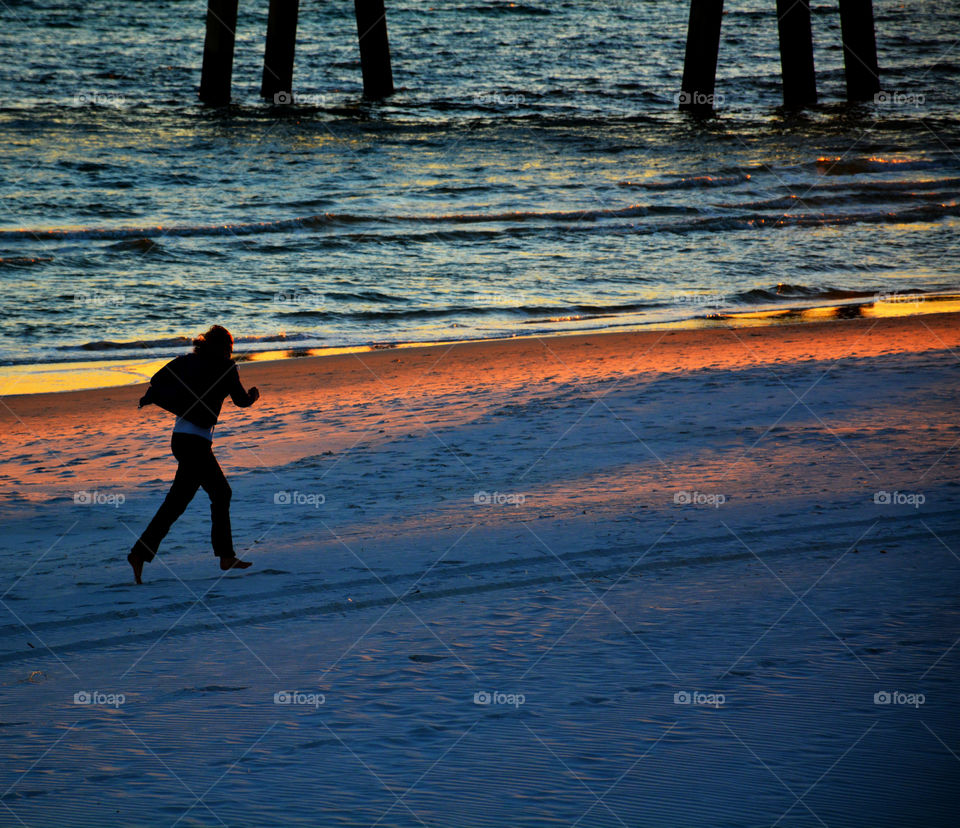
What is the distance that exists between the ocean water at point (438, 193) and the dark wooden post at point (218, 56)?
0.40 metres

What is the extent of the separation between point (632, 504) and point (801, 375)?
341cm

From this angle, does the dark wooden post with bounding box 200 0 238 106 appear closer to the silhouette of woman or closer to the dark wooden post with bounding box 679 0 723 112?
the dark wooden post with bounding box 679 0 723 112

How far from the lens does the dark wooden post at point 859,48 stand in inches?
930

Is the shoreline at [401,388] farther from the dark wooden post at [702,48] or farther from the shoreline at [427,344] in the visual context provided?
the dark wooden post at [702,48]

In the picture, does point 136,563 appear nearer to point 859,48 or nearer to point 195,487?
point 195,487

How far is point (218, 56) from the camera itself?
23953mm

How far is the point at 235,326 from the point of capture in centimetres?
1206

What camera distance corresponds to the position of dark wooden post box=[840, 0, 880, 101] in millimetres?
23609

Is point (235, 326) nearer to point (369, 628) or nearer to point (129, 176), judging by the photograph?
point (369, 628)

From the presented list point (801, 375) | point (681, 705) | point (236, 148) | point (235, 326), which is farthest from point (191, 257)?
point (681, 705)

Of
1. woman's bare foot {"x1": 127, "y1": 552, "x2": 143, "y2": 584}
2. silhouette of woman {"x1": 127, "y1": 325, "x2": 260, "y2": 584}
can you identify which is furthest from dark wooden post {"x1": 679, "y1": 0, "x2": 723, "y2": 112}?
woman's bare foot {"x1": 127, "y1": 552, "x2": 143, "y2": 584}

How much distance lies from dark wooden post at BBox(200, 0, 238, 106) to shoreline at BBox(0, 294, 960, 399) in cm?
1385

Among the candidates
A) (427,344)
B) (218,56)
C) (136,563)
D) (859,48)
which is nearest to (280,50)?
(218,56)

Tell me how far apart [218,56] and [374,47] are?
365 centimetres
